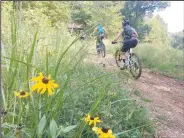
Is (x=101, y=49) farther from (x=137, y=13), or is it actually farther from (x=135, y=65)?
(x=137, y=13)

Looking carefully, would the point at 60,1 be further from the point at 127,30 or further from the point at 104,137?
the point at 104,137

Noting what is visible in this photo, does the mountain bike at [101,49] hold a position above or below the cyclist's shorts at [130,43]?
below

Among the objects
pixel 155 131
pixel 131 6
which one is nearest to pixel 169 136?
pixel 155 131

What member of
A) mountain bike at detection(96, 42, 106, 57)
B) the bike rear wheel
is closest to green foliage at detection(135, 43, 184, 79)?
mountain bike at detection(96, 42, 106, 57)

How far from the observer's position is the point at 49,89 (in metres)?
1.52

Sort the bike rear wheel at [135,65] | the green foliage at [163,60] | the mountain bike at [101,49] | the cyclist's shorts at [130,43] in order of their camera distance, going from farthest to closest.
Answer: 1. the mountain bike at [101,49]
2. the green foliage at [163,60]
3. the bike rear wheel at [135,65]
4. the cyclist's shorts at [130,43]

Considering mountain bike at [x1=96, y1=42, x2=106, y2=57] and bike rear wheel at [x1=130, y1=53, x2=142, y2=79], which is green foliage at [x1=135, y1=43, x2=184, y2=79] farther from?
bike rear wheel at [x1=130, y1=53, x2=142, y2=79]

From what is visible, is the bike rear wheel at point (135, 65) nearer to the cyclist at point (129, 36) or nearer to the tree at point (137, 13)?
the cyclist at point (129, 36)

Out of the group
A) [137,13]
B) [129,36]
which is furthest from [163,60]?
[137,13]

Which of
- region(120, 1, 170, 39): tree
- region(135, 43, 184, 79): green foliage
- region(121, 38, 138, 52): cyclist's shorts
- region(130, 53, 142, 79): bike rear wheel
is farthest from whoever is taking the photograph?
region(120, 1, 170, 39): tree

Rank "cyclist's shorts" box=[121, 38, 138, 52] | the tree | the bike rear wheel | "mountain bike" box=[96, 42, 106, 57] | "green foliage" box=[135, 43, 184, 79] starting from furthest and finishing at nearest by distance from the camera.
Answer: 1. the tree
2. "mountain bike" box=[96, 42, 106, 57]
3. "green foliage" box=[135, 43, 184, 79]
4. the bike rear wheel
5. "cyclist's shorts" box=[121, 38, 138, 52]

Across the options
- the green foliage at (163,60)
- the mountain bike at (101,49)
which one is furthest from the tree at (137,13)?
the mountain bike at (101,49)

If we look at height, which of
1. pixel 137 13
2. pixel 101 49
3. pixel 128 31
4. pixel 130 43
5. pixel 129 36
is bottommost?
pixel 101 49

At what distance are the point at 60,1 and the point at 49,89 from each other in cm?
2104
